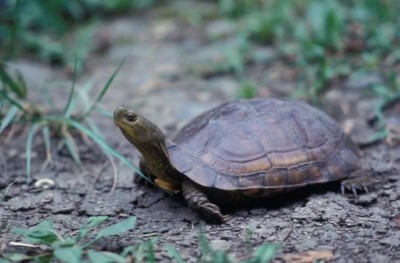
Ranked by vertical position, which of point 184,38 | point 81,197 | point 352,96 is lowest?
point 81,197

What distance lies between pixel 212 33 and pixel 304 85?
1941 millimetres

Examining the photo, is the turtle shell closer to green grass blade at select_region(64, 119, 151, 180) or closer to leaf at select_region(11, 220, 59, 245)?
green grass blade at select_region(64, 119, 151, 180)

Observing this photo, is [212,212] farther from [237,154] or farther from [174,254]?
[174,254]

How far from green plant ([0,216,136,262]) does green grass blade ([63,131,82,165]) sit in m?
1.16

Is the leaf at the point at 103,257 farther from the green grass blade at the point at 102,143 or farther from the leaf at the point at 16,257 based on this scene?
the green grass blade at the point at 102,143

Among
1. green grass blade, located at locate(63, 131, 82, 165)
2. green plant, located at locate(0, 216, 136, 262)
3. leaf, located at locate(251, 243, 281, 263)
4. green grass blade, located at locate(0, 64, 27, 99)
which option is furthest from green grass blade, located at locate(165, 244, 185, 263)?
green grass blade, located at locate(0, 64, 27, 99)

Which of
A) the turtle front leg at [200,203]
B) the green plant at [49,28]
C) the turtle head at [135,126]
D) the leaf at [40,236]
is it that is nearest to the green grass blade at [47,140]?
the turtle head at [135,126]

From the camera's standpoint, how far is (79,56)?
5.97m

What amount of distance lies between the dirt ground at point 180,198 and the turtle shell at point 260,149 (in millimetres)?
148

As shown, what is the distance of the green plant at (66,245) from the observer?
230 centimetres

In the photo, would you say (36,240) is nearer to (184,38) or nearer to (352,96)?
(352,96)

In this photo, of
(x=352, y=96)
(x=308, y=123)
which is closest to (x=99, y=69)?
(x=352, y=96)

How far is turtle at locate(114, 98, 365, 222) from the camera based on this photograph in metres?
2.96

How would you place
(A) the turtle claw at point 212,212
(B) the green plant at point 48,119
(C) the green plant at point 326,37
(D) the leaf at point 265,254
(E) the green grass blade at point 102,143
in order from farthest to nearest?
(C) the green plant at point 326,37, (B) the green plant at point 48,119, (E) the green grass blade at point 102,143, (A) the turtle claw at point 212,212, (D) the leaf at point 265,254
